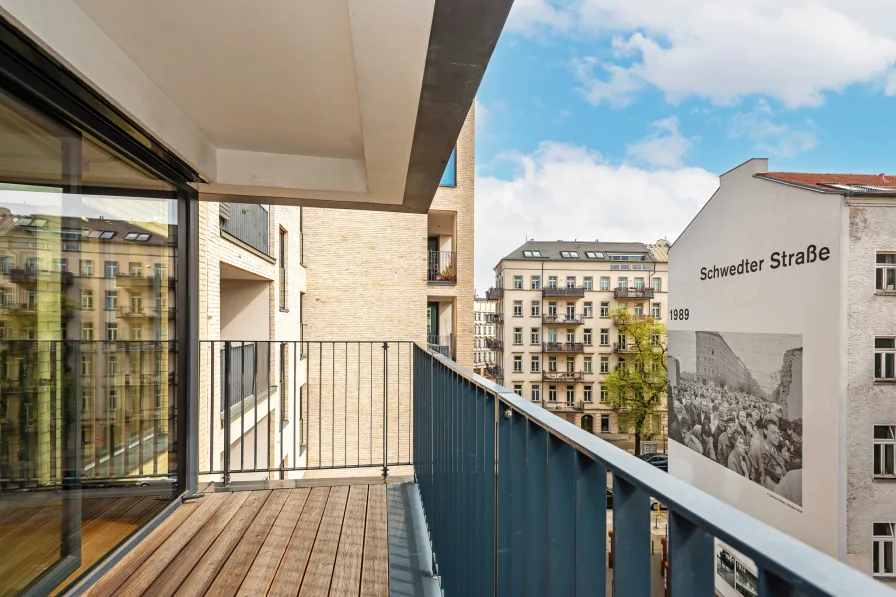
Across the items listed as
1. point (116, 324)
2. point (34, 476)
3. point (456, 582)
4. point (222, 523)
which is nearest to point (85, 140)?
point (116, 324)

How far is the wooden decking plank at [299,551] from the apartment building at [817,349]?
1125 cm

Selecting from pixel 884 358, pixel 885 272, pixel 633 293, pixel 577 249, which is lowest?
pixel 884 358

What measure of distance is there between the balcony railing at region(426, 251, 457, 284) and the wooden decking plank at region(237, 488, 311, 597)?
8.55m

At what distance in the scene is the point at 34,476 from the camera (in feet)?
5.63

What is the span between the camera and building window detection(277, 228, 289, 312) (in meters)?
9.00

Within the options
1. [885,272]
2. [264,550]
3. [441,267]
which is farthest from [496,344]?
[264,550]

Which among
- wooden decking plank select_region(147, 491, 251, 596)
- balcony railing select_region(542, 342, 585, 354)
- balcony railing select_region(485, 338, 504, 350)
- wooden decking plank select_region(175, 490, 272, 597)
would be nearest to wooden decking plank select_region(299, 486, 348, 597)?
wooden decking plank select_region(175, 490, 272, 597)

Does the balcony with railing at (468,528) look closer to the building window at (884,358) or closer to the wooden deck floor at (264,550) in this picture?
the wooden deck floor at (264,550)

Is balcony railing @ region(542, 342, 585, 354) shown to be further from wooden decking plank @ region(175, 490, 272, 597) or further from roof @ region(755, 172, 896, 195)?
wooden decking plank @ region(175, 490, 272, 597)

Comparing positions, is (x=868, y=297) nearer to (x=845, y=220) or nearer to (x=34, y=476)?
(x=845, y=220)

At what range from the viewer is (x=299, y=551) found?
2414 mm

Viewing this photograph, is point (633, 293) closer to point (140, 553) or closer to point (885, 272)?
point (885, 272)

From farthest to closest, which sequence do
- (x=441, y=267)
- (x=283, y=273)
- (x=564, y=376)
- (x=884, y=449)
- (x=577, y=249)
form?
(x=577, y=249) → (x=564, y=376) → (x=884, y=449) → (x=441, y=267) → (x=283, y=273)

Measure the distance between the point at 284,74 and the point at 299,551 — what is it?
2296 mm
